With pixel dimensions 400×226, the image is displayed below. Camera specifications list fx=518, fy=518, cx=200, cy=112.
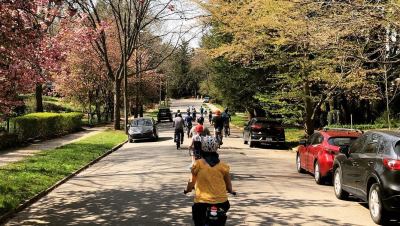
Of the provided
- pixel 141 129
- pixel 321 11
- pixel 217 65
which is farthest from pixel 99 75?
pixel 321 11

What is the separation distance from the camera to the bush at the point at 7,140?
24.0m

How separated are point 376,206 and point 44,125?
24.5 metres

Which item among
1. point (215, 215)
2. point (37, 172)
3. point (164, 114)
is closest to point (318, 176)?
point (37, 172)

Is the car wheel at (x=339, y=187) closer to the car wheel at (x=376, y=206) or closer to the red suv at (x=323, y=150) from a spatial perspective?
the red suv at (x=323, y=150)

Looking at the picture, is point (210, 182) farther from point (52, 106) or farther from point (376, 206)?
point (52, 106)

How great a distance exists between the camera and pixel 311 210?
1047 centimetres

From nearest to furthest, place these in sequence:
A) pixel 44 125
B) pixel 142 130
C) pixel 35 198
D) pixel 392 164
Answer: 1. pixel 392 164
2. pixel 35 198
3. pixel 44 125
4. pixel 142 130

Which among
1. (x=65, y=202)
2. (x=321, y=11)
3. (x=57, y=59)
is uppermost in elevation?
(x=321, y=11)

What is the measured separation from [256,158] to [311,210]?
1074 cm

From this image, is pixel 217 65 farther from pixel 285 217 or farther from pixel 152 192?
pixel 285 217

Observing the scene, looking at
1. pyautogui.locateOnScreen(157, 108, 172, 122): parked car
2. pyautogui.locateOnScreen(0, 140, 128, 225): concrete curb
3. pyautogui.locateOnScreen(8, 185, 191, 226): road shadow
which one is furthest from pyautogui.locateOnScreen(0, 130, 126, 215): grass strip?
pyautogui.locateOnScreen(157, 108, 172, 122): parked car

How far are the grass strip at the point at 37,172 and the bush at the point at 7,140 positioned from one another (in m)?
2.74

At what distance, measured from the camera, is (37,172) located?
1571 cm

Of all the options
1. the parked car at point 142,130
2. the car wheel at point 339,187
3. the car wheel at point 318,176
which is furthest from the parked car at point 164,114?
the car wheel at point 339,187
